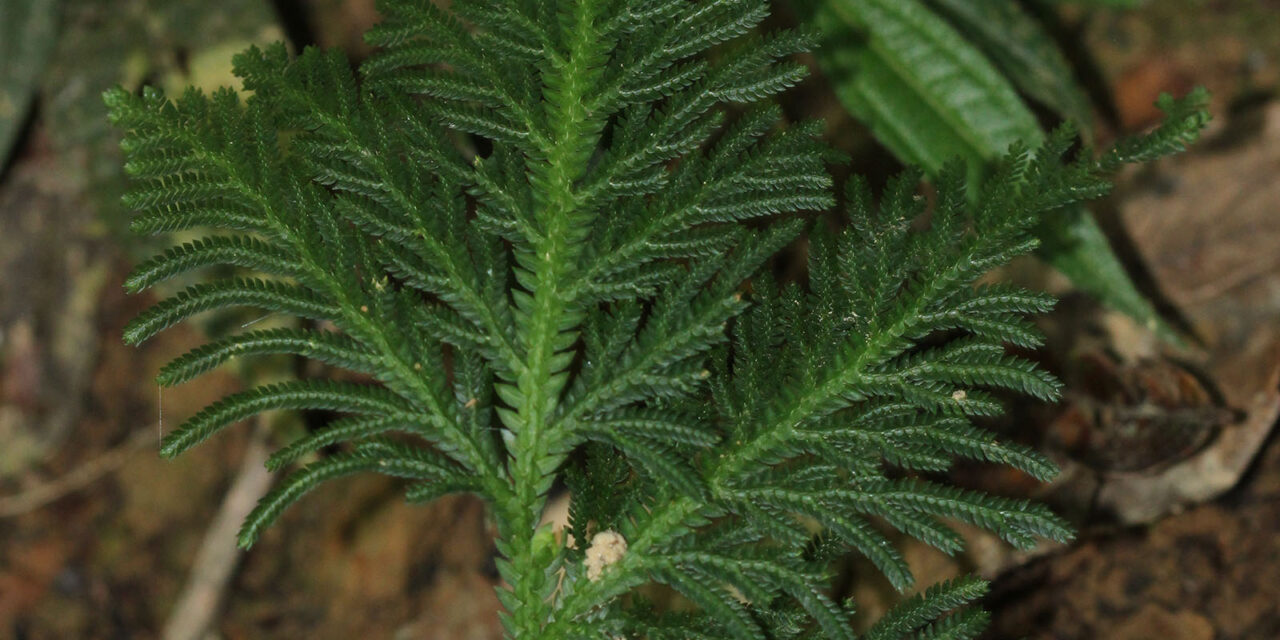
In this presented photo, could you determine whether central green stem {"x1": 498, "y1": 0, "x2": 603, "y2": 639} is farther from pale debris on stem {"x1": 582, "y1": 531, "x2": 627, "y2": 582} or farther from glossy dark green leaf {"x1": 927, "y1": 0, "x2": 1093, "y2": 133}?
glossy dark green leaf {"x1": 927, "y1": 0, "x2": 1093, "y2": 133}

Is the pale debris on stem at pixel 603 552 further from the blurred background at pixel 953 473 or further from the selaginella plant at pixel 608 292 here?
the blurred background at pixel 953 473

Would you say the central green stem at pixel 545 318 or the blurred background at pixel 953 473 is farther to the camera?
the blurred background at pixel 953 473

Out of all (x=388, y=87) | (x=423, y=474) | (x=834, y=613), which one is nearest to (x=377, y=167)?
(x=388, y=87)

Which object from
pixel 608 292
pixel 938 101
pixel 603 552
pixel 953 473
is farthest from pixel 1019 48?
pixel 603 552

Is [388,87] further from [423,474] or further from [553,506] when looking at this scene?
[553,506]

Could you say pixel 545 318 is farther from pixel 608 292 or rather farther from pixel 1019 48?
pixel 1019 48

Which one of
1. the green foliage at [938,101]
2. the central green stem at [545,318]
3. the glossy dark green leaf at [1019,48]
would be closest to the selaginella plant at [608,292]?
the central green stem at [545,318]

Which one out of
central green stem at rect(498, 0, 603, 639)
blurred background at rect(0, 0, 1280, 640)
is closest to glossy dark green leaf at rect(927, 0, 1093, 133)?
blurred background at rect(0, 0, 1280, 640)
